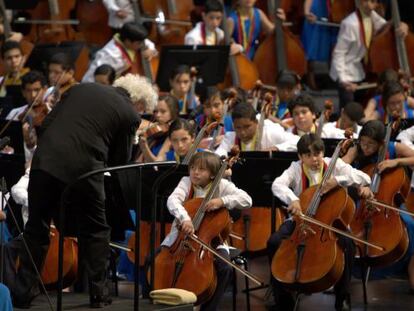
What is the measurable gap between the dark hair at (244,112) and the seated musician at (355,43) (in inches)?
128

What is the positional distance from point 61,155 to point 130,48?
4.72 m

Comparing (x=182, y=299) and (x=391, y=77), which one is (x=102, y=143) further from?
(x=391, y=77)

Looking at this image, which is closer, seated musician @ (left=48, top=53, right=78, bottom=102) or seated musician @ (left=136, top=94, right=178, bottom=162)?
seated musician @ (left=136, top=94, right=178, bottom=162)

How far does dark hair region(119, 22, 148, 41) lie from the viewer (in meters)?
11.5

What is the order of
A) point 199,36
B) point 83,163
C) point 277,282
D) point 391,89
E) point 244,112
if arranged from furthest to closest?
point 199,36
point 391,89
point 244,112
point 277,282
point 83,163

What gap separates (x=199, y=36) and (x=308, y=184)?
4.09 meters

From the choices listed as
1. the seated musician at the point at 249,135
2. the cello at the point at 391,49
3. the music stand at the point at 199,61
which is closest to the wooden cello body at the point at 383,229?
the seated musician at the point at 249,135

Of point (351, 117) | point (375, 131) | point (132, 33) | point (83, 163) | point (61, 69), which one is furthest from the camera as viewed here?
point (132, 33)

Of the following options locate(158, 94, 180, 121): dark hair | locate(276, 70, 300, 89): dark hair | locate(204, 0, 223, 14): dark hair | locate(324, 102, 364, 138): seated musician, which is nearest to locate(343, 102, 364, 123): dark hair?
locate(324, 102, 364, 138): seated musician

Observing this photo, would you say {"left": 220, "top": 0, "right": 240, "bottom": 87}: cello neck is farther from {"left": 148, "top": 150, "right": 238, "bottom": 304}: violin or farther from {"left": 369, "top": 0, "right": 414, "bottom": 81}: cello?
{"left": 148, "top": 150, "right": 238, "bottom": 304}: violin

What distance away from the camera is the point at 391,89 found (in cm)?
992

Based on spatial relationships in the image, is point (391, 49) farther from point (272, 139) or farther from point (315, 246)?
point (315, 246)

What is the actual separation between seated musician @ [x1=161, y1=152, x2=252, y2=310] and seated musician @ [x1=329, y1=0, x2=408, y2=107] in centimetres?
441

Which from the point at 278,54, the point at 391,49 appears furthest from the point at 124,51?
the point at 391,49
